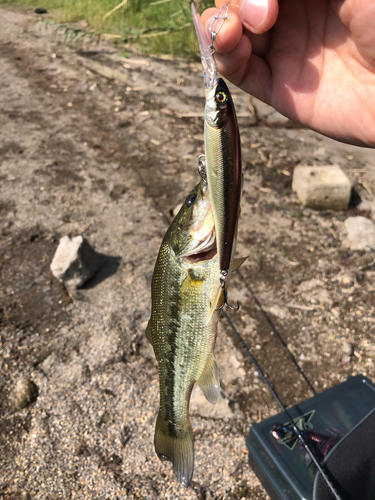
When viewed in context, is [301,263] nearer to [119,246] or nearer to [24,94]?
[119,246]

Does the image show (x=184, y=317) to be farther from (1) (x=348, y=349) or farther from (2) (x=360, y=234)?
(2) (x=360, y=234)

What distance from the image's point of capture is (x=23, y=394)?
3.68 meters

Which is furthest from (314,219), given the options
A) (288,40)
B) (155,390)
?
(288,40)

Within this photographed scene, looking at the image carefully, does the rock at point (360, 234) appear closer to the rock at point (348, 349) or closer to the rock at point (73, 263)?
the rock at point (348, 349)

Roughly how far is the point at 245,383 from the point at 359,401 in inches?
43.8

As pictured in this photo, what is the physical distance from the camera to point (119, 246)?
548cm

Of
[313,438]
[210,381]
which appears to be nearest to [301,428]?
[313,438]

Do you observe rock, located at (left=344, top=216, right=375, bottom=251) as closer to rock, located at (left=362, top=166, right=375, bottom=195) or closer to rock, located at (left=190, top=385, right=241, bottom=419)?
rock, located at (left=362, top=166, right=375, bottom=195)

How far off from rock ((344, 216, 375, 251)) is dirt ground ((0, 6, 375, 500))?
0.15m

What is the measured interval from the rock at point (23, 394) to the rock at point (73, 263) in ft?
4.39

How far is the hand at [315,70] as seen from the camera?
6.63 feet

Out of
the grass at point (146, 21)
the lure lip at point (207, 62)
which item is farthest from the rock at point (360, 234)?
the grass at point (146, 21)

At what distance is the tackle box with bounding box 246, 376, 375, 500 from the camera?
2748 millimetres

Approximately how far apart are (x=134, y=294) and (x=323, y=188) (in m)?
3.37
